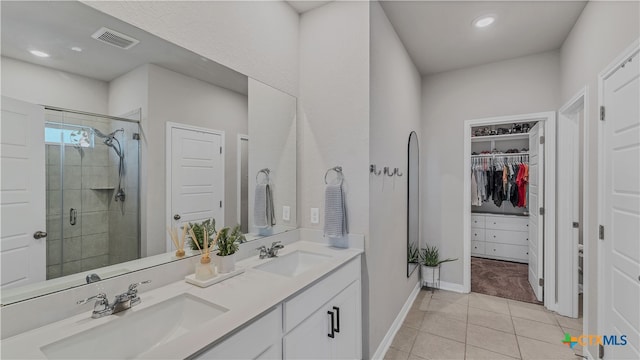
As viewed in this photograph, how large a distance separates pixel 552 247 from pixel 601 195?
131 cm

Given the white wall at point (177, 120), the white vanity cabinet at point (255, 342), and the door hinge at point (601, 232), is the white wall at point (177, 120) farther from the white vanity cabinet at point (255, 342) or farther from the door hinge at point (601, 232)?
the door hinge at point (601, 232)

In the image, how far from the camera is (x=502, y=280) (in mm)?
3668

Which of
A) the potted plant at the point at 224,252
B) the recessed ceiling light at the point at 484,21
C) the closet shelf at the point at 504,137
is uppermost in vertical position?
the recessed ceiling light at the point at 484,21

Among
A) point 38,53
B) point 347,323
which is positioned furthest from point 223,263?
point 38,53

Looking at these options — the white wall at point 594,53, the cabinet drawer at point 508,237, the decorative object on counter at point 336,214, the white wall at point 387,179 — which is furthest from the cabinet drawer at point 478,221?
the decorative object on counter at point 336,214

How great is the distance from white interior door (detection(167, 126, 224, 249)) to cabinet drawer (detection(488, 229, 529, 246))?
4.68 metres

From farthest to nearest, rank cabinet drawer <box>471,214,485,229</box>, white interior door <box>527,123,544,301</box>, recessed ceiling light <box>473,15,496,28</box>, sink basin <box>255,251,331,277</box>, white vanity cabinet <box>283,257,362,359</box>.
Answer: cabinet drawer <box>471,214,485,229</box>
white interior door <box>527,123,544,301</box>
recessed ceiling light <box>473,15,496,28</box>
sink basin <box>255,251,331,277</box>
white vanity cabinet <box>283,257,362,359</box>

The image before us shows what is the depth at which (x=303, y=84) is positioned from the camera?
223 centimetres

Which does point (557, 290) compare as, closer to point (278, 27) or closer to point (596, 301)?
point (596, 301)

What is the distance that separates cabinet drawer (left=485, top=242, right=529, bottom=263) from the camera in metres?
4.34

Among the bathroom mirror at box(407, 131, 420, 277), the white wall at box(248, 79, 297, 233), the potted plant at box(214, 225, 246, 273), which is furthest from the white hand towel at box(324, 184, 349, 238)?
the bathroom mirror at box(407, 131, 420, 277)

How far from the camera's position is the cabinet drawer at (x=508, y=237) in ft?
14.2

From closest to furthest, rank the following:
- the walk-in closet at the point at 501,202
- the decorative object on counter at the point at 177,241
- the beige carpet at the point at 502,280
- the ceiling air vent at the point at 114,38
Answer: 1. the ceiling air vent at the point at 114,38
2. the decorative object on counter at the point at 177,241
3. the beige carpet at the point at 502,280
4. the walk-in closet at the point at 501,202

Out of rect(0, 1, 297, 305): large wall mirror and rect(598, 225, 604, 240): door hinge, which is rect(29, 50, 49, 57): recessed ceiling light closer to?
rect(0, 1, 297, 305): large wall mirror
